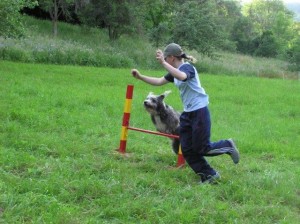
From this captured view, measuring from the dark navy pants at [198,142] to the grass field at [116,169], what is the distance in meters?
0.27

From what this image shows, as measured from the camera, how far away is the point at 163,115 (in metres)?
7.50

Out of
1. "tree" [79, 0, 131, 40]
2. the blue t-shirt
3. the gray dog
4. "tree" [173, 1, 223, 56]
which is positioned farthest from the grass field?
"tree" [79, 0, 131, 40]

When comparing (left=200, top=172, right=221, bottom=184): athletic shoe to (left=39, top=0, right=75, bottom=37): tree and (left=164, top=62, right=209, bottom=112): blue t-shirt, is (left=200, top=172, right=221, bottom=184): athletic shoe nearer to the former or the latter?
(left=164, top=62, right=209, bottom=112): blue t-shirt

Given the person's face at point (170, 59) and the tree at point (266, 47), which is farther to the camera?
the tree at point (266, 47)

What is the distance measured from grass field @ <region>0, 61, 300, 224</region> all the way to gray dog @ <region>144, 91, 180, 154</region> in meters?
0.43

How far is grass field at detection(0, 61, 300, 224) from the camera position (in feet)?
16.3

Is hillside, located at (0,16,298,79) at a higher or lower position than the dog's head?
lower

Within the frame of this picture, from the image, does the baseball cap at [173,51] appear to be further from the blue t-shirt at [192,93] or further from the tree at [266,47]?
the tree at [266,47]

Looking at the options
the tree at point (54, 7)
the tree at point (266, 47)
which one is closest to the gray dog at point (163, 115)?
the tree at point (54, 7)

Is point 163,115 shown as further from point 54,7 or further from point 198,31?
point 54,7

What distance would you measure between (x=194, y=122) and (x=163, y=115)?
1463mm

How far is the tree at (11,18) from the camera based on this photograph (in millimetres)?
15664

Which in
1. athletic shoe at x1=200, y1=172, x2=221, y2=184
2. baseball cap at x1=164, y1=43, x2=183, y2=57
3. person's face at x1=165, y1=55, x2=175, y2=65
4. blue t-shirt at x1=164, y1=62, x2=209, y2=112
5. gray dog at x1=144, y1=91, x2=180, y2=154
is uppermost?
baseball cap at x1=164, y1=43, x2=183, y2=57

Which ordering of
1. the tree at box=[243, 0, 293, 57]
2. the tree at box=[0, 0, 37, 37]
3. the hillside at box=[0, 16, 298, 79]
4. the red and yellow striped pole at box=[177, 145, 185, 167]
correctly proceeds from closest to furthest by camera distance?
the red and yellow striped pole at box=[177, 145, 185, 167]
the tree at box=[0, 0, 37, 37]
the hillside at box=[0, 16, 298, 79]
the tree at box=[243, 0, 293, 57]
